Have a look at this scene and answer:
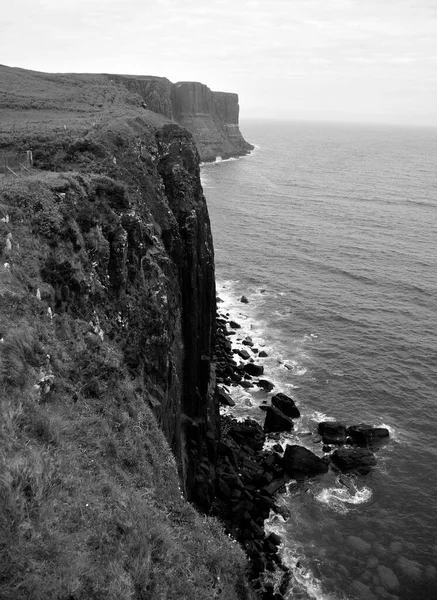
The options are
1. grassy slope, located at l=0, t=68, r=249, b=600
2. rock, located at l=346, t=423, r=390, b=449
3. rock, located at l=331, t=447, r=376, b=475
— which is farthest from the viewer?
rock, located at l=346, t=423, r=390, b=449

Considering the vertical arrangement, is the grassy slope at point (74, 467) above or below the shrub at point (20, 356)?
below

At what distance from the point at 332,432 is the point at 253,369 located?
1188 centimetres

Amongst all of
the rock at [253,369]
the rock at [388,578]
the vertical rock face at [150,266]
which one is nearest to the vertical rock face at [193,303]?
the vertical rock face at [150,266]

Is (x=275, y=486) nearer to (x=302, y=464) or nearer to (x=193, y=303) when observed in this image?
(x=302, y=464)

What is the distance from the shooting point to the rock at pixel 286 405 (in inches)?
1745

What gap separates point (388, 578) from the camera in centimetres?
2959

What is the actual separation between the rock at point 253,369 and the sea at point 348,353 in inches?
42.7

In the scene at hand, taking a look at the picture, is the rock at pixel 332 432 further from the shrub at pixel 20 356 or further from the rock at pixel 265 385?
the shrub at pixel 20 356

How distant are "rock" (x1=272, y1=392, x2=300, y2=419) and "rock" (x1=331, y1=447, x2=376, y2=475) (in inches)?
220

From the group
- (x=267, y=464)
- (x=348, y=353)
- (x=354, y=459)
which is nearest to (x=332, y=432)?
(x=354, y=459)

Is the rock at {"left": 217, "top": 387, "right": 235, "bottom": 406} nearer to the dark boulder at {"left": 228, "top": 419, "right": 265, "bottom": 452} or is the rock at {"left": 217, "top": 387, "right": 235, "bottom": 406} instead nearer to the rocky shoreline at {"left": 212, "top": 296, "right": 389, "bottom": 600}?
the rocky shoreline at {"left": 212, "top": 296, "right": 389, "bottom": 600}

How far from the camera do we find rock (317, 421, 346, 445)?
41.2 m

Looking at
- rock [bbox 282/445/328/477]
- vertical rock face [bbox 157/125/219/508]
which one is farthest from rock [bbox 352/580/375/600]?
vertical rock face [bbox 157/125/219/508]

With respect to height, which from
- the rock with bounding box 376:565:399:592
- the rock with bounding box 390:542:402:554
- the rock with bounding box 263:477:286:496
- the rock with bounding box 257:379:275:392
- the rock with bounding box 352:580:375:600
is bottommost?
the rock with bounding box 352:580:375:600
